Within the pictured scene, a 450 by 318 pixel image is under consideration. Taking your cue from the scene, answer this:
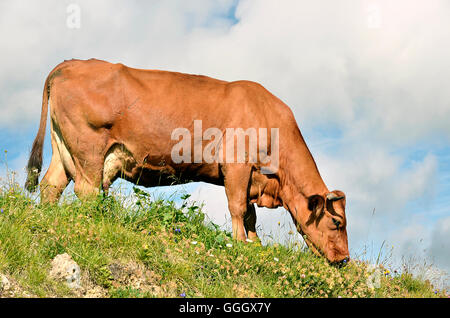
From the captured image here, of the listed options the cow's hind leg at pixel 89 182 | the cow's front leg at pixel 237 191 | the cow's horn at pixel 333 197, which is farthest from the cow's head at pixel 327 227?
the cow's hind leg at pixel 89 182

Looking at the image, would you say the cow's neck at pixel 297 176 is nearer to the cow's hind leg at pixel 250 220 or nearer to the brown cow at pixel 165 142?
the brown cow at pixel 165 142

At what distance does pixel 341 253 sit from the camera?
7629mm

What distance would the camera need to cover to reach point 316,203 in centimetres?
781

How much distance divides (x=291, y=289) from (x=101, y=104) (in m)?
4.29

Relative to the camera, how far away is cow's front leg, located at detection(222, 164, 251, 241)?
7547mm

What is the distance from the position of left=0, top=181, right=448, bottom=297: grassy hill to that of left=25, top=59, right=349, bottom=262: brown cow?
92 cm

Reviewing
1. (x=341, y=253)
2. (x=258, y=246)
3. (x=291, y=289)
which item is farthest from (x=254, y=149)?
(x=291, y=289)

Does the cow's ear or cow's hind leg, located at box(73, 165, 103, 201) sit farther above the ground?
cow's hind leg, located at box(73, 165, 103, 201)

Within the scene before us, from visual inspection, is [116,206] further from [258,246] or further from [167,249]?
[258,246]

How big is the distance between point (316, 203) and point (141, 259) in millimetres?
3516

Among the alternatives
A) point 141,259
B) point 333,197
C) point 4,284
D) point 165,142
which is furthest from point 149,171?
point 4,284

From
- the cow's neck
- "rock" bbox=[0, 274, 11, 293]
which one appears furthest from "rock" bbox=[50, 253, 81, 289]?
the cow's neck

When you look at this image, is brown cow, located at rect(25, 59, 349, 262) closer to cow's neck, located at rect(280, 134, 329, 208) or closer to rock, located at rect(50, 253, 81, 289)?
cow's neck, located at rect(280, 134, 329, 208)
